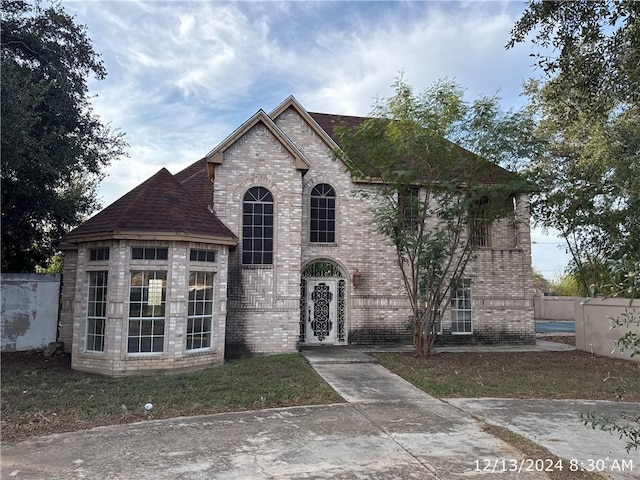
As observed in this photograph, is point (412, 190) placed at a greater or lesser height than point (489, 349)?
greater

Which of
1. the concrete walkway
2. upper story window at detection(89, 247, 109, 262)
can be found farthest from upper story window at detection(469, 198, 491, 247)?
upper story window at detection(89, 247, 109, 262)

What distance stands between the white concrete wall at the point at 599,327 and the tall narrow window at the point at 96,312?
12.8m

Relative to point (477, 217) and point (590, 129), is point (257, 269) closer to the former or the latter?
point (477, 217)

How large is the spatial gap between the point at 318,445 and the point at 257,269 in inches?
292

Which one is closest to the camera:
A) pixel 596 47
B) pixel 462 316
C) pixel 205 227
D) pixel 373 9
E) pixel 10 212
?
pixel 596 47

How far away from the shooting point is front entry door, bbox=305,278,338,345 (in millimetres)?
14312

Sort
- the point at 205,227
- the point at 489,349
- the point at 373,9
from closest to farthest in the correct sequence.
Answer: the point at 373,9
the point at 205,227
the point at 489,349

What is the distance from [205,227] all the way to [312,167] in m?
5.09

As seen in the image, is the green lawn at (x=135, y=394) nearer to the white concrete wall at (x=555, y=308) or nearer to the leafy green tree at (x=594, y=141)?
the leafy green tree at (x=594, y=141)

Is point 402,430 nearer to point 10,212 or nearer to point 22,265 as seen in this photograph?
point 10,212

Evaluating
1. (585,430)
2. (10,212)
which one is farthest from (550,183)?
(10,212)

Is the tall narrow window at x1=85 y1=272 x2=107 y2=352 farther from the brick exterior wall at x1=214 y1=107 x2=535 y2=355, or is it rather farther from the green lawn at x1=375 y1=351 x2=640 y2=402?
the green lawn at x1=375 y1=351 x2=640 y2=402

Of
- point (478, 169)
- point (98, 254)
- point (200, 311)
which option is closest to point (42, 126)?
point (98, 254)

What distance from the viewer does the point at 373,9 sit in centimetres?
836
